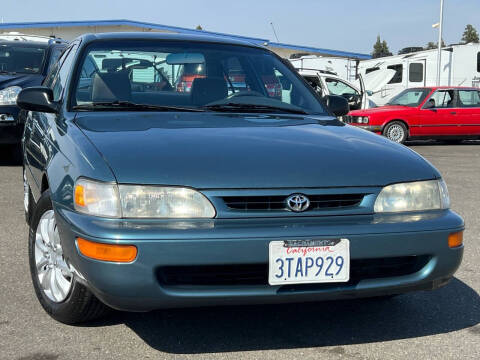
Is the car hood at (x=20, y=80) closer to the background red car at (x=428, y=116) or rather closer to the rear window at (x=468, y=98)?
the background red car at (x=428, y=116)

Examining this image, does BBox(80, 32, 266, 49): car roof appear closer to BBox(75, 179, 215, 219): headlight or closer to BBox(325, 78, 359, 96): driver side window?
BBox(75, 179, 215, 219): headlight

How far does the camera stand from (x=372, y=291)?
9.61ft

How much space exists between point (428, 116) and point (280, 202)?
1355 cm

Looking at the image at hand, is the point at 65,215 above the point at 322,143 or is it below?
below

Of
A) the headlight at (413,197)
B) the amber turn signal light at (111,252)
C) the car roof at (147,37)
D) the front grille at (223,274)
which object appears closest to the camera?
the amber turn signal light at (111,252)

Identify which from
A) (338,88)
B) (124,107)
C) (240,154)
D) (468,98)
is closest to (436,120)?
(468,98)

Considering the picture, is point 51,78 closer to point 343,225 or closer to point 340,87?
point 343,225

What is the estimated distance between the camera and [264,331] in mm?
3258

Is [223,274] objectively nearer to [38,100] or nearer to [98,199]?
[98,199]

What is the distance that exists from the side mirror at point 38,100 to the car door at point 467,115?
1336 centimetres

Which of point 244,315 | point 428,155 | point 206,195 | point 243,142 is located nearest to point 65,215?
point 206,195

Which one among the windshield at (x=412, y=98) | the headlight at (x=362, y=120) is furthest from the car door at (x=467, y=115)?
the headlight at (x=362, y=120)

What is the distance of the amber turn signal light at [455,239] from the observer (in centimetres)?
303

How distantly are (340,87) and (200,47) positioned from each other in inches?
589
